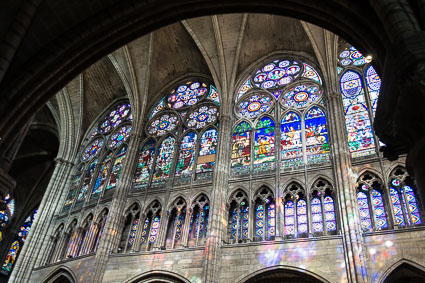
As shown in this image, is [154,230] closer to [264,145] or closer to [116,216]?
[116,216]

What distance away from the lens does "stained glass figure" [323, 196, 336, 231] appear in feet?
35.7

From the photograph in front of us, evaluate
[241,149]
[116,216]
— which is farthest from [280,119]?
[116,216]

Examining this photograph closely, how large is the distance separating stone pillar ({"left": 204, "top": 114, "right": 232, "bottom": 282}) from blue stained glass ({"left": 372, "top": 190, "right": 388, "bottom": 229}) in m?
4.30

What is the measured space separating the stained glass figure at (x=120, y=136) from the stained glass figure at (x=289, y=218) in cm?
806

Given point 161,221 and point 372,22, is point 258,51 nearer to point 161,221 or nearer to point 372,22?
point 161,221

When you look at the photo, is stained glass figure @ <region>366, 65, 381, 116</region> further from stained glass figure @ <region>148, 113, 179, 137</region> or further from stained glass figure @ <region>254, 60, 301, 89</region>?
stained glass figure @ <region>148, 113, 179, 137</region>

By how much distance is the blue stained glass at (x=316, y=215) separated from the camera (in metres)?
11.0

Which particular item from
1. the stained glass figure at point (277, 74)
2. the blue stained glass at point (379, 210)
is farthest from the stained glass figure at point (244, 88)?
the blue stained glass at point (379, 210)

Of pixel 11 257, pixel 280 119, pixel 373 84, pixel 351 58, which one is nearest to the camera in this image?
pixel 373 84

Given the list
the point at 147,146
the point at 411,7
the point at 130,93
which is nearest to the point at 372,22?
the point at 411,7

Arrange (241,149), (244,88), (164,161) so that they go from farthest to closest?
(244,88)
(164,161)
(241,149)

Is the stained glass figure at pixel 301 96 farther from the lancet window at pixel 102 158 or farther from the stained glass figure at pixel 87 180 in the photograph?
the stained glass figure at pixel 87 180

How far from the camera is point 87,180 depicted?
16391 millimetres

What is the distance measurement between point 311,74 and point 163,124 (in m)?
6.39
